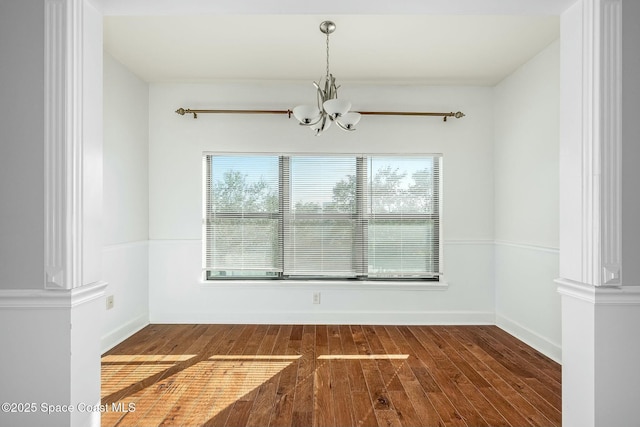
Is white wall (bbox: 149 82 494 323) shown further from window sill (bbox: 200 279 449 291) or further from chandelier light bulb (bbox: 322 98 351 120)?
chandelier light bulb (bbox: 322 98 351 120)

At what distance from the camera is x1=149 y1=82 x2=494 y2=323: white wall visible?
4.12 m

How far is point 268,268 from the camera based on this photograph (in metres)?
4.13

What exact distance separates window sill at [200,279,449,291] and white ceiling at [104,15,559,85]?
7.30ft

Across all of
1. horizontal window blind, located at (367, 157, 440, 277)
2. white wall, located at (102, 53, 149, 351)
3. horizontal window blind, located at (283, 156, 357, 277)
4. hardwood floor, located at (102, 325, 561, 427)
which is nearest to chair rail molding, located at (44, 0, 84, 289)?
hardwood floor, located at (102, 325, 561, 427)

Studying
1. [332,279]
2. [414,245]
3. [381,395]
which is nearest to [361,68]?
[414,245]

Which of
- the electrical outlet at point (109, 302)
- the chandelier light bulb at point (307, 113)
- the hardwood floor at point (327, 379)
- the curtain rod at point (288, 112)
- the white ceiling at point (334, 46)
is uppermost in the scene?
the white ceiling at point (334, 46)

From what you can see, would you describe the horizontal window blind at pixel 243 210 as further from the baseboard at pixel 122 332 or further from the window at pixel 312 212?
the baseboard at pixel 122 332

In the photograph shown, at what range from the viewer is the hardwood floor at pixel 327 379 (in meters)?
2.21

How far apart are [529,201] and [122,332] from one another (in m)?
4.13

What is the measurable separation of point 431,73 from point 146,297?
3908 mm

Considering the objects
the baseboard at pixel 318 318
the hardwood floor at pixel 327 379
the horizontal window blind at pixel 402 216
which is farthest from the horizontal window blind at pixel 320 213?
the hardwood floor at pixel 327 379

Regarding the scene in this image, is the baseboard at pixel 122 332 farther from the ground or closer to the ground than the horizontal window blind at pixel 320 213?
closer to the ground

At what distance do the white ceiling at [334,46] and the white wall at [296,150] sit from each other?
0.74 feet

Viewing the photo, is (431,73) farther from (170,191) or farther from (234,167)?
(170,191)
